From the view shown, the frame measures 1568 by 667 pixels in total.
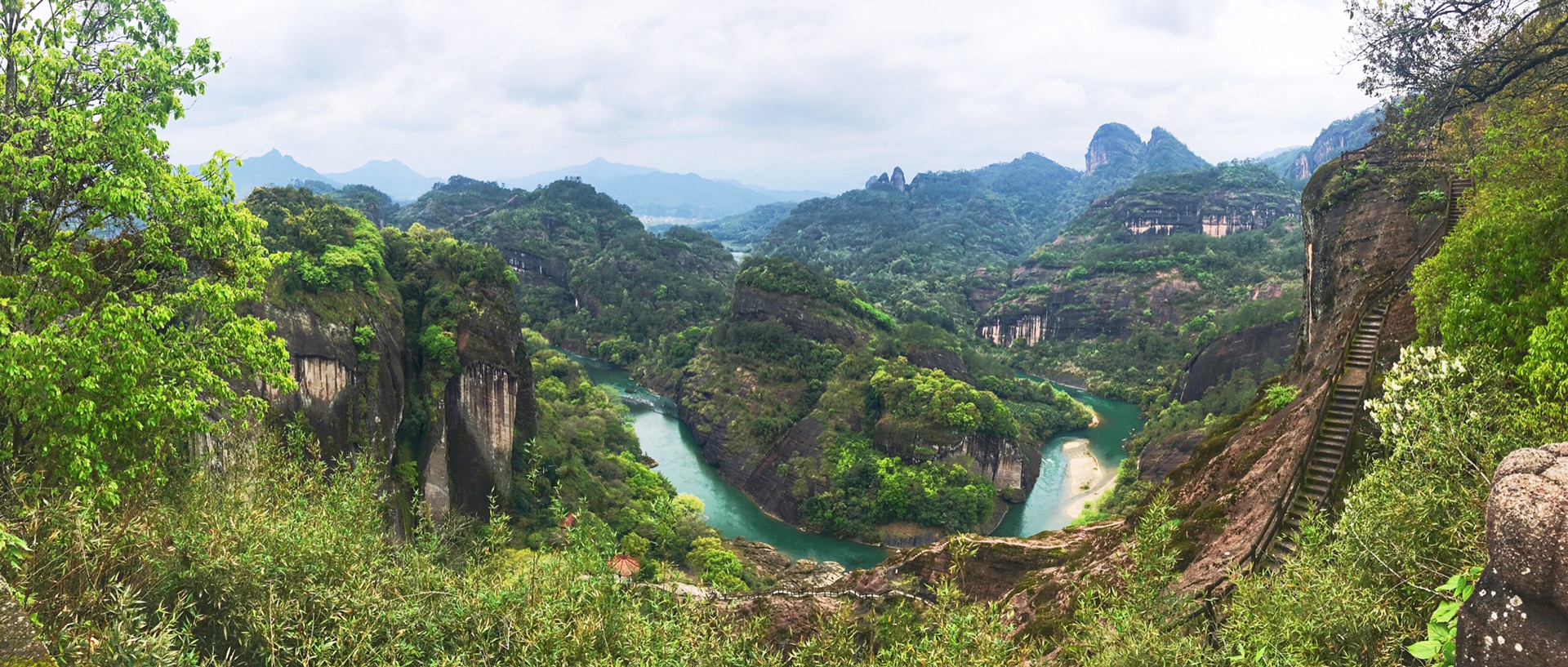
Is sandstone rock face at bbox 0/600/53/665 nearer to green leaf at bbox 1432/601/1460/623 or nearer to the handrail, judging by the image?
green leaf at bbox 1432/601/1460/623

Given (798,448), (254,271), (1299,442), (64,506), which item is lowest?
(798,448)

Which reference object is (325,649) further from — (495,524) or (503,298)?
(503,298)

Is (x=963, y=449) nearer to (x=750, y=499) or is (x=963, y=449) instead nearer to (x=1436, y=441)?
(x=750, y=499)

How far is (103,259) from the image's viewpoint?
30.0 feet

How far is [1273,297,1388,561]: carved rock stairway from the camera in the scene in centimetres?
1170

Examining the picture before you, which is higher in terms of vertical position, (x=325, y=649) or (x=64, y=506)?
(x=64, y=506)

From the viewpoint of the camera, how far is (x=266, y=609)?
20.5 ft

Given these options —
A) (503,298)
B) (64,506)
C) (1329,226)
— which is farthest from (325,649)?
(503,298)

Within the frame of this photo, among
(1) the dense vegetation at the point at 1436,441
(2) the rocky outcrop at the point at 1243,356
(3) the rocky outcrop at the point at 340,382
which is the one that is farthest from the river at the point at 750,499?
(1) the dense vegetation at the point at 1436,441

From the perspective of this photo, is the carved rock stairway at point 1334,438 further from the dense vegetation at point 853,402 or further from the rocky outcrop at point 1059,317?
the rocky outcrop at point 1059,317

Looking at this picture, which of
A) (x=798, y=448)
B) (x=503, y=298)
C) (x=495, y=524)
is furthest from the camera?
(x=798, y=448)

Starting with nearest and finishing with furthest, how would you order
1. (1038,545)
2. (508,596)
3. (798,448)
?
(508,596), (1038,545), (798,448)

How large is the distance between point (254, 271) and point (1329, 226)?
27466 millimetres

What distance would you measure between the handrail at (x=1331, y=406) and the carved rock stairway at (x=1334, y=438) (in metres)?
0.04
